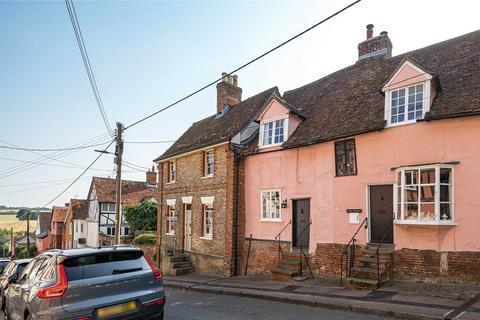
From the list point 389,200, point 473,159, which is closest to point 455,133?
point 473,159

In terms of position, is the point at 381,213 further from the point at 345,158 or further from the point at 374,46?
the point at 374,46

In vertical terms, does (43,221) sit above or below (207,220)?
below

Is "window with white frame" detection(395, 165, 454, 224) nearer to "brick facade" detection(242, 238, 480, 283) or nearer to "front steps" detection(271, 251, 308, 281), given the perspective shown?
"brick facade" detection(242, 238, 480, 283)

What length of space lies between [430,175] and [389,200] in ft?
5.63

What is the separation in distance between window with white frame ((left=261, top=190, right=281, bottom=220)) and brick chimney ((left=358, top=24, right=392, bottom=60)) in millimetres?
7986

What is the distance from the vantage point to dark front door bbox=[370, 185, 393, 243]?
12352 mm

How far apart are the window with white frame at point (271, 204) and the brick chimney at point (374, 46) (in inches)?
314

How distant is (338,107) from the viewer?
1537cm

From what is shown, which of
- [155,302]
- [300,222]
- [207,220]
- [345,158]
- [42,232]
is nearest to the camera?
[155,302]

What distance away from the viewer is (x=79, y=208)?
42.9 metres

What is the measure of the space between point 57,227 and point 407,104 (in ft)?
160

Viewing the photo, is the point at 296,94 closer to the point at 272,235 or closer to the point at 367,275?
the point at 272,235

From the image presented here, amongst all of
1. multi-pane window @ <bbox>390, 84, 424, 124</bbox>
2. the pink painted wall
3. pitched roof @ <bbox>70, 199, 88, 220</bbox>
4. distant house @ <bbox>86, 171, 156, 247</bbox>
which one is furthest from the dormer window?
pitched roof @ <bbox>70, 199, 88, 220</bbox>

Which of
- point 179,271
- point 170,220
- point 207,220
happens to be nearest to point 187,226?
point 170,220
